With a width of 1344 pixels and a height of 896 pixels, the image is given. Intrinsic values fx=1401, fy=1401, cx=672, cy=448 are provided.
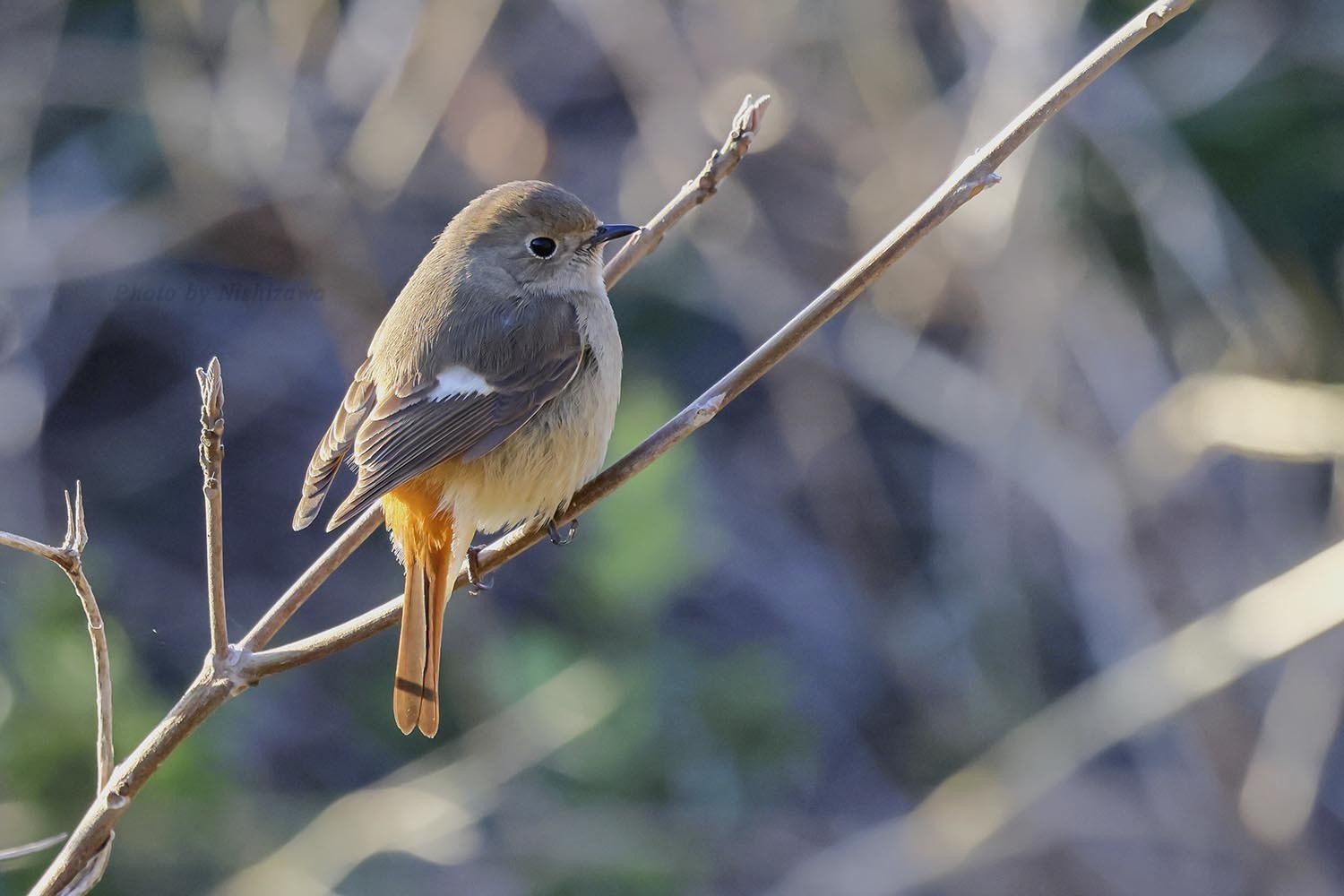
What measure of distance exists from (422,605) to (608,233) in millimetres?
1112

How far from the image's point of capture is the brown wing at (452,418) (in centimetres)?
293

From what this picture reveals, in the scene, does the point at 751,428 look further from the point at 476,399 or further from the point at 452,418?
the point at 452,418

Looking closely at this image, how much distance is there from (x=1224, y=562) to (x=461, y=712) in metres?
2.72

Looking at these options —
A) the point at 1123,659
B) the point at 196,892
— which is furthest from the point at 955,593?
the point at 196,892

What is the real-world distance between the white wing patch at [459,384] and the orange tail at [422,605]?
0.31 meters

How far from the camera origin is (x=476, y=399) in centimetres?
322

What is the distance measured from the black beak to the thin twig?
5.17 ft

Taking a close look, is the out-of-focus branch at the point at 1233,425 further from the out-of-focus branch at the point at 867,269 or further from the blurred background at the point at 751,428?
the out-of-focus branch at the point at 867,269

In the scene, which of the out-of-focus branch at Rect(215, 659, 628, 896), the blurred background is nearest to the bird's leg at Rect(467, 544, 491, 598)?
the blurred background

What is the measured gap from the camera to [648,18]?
5.27 metres

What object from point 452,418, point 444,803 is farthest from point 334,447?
point 444,803

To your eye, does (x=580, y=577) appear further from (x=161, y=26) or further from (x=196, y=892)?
(x=161, y=26)

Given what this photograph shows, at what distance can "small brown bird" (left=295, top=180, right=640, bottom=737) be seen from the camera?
112 inches

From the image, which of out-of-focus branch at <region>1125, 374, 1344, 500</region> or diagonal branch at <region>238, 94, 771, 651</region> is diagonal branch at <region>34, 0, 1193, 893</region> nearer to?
diagonal branch at <region>238, 94, 771, 651</region>
